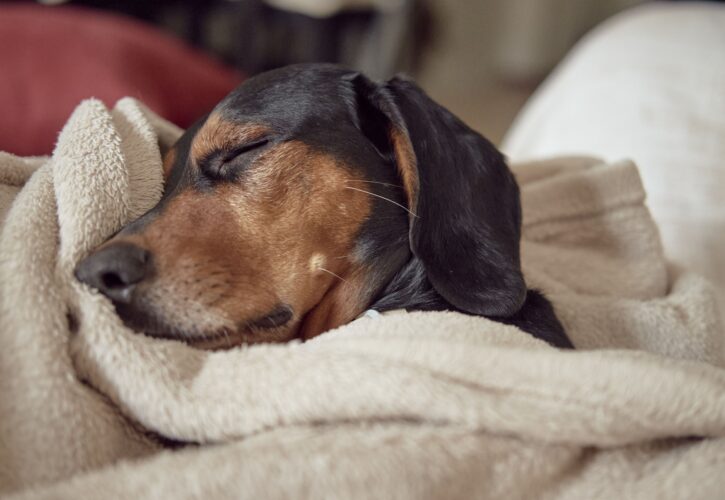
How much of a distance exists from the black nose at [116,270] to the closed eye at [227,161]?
0.76 ft

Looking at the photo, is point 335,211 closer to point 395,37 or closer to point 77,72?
point 77,72

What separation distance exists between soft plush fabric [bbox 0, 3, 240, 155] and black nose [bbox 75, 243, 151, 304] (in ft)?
4.91

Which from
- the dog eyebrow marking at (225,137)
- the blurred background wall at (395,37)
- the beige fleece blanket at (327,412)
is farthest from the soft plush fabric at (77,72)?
the beige fleece blanket at (327,412)

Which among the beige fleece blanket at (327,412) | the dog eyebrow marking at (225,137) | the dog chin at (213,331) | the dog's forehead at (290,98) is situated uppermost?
the dog's forehead at (290,98)

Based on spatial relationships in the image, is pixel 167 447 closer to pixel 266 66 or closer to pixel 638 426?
pixel 638 426

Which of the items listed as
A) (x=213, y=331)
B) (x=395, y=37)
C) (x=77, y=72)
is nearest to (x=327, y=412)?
(x=213, y=331)

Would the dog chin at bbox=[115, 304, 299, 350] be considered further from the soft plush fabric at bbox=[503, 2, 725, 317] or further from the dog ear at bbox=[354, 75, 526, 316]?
the soft plush fabric at bbox=[503, 2, 725, 317]

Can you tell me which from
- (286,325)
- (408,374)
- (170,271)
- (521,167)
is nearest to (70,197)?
(170,271)

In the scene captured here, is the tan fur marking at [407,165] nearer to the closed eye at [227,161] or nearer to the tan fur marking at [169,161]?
the closed eye at [227,161]

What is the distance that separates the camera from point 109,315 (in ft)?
2.65

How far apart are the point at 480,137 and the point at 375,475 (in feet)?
2.31

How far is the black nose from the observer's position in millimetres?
845

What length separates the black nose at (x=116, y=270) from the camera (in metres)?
0.85

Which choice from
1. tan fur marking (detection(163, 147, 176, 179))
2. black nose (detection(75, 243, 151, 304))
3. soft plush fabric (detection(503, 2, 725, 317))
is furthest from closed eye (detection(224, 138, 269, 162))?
soft plush fabric (detection(503, 2, 725, 317))
